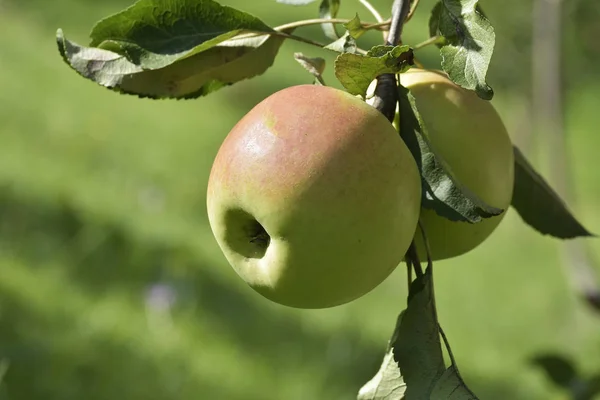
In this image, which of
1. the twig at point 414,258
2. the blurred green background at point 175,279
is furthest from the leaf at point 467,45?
the blurred green background at point 175,279

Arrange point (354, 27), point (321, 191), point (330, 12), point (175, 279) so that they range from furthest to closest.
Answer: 1. point (175, 279)
2. point (330, 12)
3. point (354, 27)
4. point (321, 191)

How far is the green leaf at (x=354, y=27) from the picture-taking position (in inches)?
24.1

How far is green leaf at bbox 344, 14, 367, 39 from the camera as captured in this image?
2.01ft

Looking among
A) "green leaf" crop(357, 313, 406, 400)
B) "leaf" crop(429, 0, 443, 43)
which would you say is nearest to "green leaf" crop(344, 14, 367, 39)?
"leaf" crop(429, 0, 443, 43)

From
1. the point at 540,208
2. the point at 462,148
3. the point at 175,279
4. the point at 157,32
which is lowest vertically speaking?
the point at 175,279

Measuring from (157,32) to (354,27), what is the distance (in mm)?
152

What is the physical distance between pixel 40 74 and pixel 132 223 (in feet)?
3.89

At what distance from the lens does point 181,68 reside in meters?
0.66

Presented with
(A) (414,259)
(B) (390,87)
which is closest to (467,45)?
(B) (390,87)

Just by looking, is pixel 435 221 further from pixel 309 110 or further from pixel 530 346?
pixel 530 346

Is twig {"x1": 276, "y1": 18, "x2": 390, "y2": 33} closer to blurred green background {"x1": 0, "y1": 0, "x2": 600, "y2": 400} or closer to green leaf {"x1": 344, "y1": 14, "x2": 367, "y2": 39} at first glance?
green leaf {"x1": 344, "y1": 14, "x2": 367, "y2": 39}

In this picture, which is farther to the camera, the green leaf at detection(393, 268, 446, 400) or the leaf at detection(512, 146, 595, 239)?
the leaf at detection(512, 146, 595, 239)

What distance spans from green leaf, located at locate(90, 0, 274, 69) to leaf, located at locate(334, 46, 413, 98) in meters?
0.11

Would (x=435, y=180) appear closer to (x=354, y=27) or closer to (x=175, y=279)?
(x=354, y=27)
